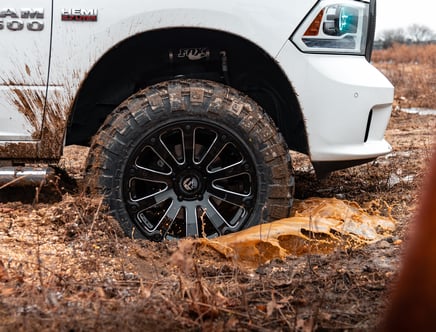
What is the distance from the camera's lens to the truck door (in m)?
3.49

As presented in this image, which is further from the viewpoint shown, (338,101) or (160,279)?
(338,101)

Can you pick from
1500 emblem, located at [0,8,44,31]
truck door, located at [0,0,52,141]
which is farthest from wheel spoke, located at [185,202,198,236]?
1500 emblem, located at [0,8,44,31]

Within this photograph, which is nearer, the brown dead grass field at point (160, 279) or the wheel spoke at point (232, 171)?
the brown dead grass field at point (160, 279)

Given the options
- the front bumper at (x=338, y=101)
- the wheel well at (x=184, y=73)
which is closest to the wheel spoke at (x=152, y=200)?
the wheel well at (x=184, y=73)

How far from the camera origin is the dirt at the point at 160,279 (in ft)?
7.54

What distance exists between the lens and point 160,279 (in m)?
2.92

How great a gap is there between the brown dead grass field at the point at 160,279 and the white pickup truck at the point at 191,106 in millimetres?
286

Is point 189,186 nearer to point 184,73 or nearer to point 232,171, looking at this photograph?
point 232,171

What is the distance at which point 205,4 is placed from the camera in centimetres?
350

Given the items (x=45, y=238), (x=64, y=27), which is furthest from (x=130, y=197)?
(x=64, y=27)

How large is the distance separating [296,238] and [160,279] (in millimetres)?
962

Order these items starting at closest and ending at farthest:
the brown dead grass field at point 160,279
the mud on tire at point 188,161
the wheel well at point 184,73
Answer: the brown dead grass field at point 160,279 < the mud on tire at point 188,161 < the wheel well at point 184,73

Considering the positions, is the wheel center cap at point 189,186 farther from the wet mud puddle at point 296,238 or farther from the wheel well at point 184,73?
the wheel well at point 184,73

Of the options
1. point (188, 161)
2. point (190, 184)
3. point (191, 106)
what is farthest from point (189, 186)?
point (191, 106)
